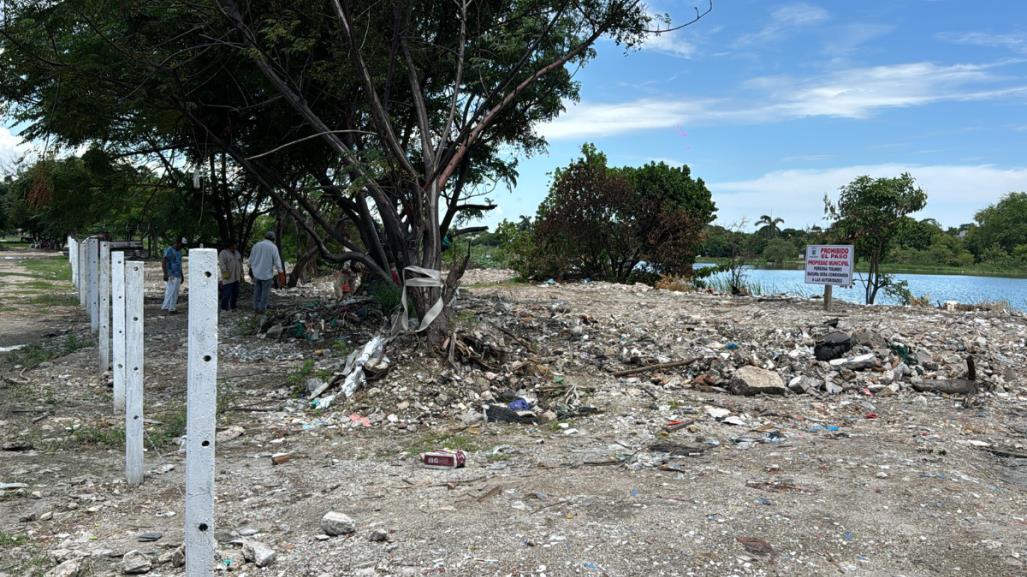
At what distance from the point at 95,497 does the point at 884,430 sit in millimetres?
6209

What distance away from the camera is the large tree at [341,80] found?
9086 millimetres

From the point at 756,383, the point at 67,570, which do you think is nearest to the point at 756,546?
the point at 67,570

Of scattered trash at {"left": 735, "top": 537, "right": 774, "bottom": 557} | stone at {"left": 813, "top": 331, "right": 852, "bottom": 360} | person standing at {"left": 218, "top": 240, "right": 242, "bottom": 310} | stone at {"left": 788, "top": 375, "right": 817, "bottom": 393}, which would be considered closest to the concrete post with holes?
person standing at {"left": 218, "top": 240, "right": 242, "bottom": 310}

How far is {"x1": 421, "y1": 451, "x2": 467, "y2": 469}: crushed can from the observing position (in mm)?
5434

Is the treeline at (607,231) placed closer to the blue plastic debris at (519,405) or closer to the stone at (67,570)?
the blue plastic debris at (519,405)

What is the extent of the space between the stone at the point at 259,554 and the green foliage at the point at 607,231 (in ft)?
62.6

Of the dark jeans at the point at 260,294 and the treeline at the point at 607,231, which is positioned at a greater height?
the treeline at the point at 607,231

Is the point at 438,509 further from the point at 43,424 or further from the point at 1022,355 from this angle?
the point at 1022,355

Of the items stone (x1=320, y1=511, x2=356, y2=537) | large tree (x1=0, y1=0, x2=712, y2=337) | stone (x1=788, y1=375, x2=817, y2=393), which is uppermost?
large tree (x1=0, y1=0, x2=712, y2=337)

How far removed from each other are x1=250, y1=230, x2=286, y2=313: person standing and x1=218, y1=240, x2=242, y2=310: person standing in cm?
187

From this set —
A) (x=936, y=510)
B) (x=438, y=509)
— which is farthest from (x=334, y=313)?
(x=936, y=510)

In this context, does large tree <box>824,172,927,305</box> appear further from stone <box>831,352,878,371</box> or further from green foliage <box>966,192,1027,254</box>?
green foliage <box>966,192,1027,254</box>

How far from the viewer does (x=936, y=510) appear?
4.29 metres

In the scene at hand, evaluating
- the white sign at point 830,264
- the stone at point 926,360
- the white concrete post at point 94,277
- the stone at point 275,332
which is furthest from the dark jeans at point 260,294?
the stone at point 926,360
